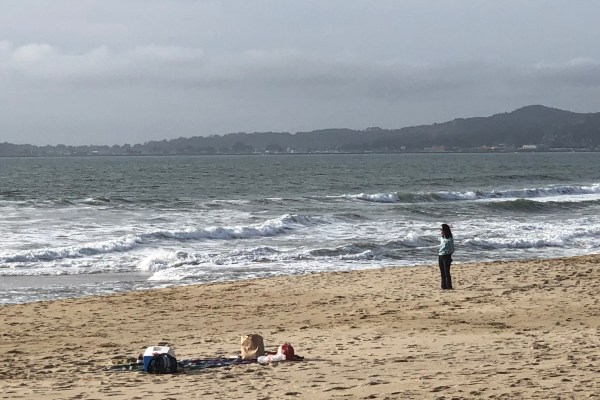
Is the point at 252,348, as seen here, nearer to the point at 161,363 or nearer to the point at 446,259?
the point at 161,363

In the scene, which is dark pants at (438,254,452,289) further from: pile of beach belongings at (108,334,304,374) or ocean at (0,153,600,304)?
pile of beach belongings at (108,334,304,374)

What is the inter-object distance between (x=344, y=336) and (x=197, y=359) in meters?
2.46

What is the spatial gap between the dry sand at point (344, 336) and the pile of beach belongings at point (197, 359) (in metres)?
0.16

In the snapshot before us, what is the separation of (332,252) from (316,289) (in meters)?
7.92

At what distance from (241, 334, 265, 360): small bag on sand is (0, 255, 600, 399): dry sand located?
13.2 inches

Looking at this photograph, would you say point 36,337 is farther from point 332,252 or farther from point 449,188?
point 449,188

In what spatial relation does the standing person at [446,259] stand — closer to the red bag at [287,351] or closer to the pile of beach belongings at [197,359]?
the pile of beach belongings at [197,359]

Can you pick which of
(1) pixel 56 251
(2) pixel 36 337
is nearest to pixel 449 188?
(1) pixel 56 251

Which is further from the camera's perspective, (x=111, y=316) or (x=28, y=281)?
(x=28, y=281)

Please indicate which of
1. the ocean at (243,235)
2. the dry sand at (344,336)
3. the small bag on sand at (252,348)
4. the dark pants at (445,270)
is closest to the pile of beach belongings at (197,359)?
the small bag on sand at (252,348)

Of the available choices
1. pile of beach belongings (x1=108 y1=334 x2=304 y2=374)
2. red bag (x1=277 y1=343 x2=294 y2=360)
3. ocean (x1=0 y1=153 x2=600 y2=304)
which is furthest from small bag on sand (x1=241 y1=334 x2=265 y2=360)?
ocean (x1=0 y1=153 x2=600 y2=304)

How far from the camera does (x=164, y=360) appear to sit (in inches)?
400

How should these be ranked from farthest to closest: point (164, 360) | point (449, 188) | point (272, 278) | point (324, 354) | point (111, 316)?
point (449, 188) → point (272, 278) → point (111, 316) → point (324, 354) → point (164, 360)

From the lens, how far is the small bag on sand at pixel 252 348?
10875mm
